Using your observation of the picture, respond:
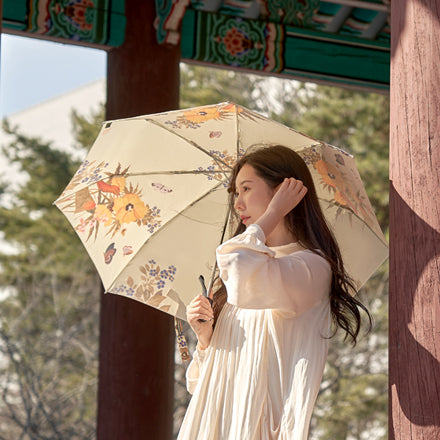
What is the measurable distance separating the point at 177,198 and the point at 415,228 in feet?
3.19

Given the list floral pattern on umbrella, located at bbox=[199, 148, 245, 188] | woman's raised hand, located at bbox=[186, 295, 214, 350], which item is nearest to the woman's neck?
woman's raised hand, located at bbox=[186, 295, 214, 350]

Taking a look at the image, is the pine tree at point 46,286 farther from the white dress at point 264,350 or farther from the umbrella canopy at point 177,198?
the white dress at point 264,350

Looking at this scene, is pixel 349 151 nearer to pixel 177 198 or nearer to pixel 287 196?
pixel 177 198

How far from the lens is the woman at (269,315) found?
1.90 metres

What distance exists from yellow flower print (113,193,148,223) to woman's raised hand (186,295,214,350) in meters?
0.50

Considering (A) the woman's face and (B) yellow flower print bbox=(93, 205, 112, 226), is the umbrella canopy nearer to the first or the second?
(B) yellow flower print bbox=(93, 205, 112, 226)

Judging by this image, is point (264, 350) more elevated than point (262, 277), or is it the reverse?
point (262, 277)

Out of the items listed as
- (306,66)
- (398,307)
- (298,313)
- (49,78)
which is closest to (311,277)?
(298,313)

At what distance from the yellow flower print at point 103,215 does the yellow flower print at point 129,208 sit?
25mm

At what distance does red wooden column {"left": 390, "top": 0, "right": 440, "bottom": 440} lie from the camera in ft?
5.58

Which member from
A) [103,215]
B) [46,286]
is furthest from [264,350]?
[46,286]

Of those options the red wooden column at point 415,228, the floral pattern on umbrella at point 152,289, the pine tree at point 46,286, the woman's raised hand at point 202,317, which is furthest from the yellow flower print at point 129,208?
the pine tree at point 46,286

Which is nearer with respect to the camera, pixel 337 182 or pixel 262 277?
pixel 262 277

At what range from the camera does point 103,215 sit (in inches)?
Result: 102
